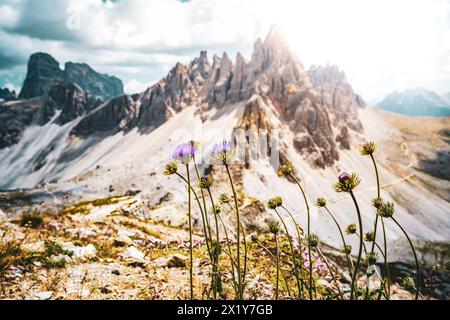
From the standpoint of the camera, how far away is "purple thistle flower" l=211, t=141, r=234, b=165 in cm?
459

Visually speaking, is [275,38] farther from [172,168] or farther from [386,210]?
[386,210]

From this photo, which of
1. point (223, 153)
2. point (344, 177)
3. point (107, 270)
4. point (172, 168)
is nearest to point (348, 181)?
point (344, 177)

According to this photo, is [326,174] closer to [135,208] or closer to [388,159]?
[388,159]

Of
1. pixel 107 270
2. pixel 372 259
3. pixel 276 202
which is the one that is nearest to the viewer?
pixel 372 259

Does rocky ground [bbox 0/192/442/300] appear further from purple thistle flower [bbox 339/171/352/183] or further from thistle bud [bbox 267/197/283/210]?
purple thistle flower [bbox 339/171/352/183]

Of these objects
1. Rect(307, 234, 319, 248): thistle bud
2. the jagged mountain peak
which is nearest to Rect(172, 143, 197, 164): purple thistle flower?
Rect(307, 234, 319, 248): thistle bud

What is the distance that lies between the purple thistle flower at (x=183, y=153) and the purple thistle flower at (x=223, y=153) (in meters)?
0.35

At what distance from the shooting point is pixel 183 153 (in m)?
4.55

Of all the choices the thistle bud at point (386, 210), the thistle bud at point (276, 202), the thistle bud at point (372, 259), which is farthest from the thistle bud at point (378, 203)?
the thistle bud at point (276, 202)

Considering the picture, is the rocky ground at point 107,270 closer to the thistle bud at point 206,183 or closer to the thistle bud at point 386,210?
the thistle bud at point 206,183

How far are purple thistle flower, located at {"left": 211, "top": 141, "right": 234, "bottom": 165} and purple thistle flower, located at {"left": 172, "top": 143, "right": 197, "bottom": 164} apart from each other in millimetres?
355

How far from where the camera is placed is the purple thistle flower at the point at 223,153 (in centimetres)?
459

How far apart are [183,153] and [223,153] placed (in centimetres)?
56
